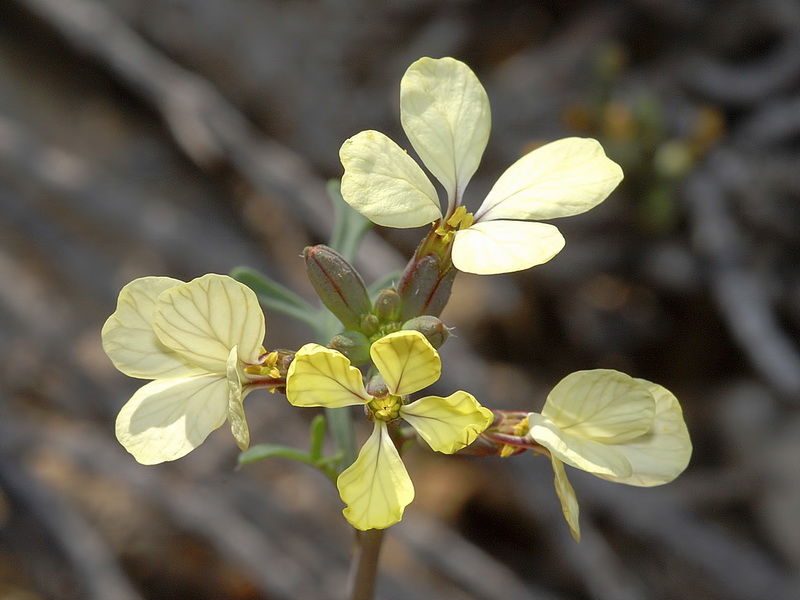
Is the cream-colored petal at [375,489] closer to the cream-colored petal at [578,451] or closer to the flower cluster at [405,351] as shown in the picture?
the flower cluster at [405,351]

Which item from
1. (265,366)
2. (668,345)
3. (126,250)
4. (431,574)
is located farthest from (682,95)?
(265,366)

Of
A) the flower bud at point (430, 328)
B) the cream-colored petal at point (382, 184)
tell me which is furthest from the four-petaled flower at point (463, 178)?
the flower bud at point (430, 328)

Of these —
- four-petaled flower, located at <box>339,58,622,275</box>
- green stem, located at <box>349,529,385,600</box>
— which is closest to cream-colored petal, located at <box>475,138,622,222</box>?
four-petaled flower, located at <box>339,58,622,275</box>

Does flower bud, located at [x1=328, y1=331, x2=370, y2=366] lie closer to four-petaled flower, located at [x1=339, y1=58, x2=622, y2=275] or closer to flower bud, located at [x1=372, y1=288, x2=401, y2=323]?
flower bud, located at [x1=372, y1=288, x2=401, y2=323]

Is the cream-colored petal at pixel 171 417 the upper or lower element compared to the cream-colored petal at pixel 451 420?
lower

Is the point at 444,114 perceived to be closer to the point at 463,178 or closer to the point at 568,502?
the point at 463,178

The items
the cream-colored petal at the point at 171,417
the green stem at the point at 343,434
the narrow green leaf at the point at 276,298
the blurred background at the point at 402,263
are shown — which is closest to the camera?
the cream-colored petal at the point at 171,417
